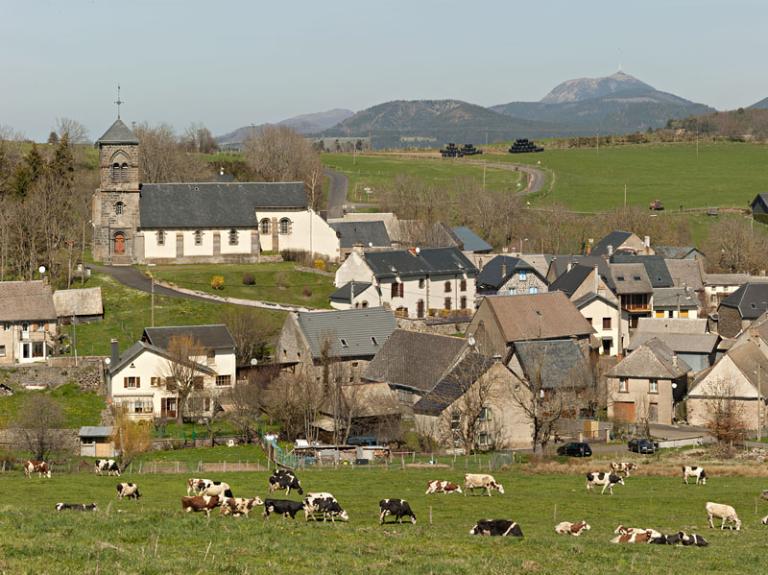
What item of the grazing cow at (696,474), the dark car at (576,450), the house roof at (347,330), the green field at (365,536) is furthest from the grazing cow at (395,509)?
the house roof at (347,330)

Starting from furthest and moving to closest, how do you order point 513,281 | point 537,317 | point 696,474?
point 513,281
point 537,317
point 696,474

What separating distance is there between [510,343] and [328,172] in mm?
91264

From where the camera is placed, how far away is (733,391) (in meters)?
62.4

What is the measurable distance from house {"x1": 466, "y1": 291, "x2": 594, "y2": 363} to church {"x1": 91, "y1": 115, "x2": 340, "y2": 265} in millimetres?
23437

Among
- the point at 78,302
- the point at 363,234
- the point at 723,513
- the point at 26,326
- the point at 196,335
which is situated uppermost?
the point at 363,234

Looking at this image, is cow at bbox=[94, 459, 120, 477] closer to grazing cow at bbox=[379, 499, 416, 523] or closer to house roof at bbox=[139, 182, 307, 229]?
grazing cow at bbox=[379, 499, 416, 523]

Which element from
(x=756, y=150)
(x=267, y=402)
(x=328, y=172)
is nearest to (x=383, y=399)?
(x=267, y=402)

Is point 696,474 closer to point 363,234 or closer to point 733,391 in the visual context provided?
point 733,391

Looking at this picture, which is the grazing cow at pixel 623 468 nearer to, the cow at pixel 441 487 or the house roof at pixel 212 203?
the cow at pixel 441 487

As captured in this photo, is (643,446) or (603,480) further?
(643,446)

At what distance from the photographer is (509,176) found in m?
164

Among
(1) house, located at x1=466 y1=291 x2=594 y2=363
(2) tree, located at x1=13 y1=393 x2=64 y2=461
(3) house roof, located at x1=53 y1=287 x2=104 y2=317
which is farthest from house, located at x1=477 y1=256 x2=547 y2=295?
(2) tree, located at x1=13 y1=393 x2=64 y2=461

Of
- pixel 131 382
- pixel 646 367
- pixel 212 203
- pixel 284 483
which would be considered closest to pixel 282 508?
pixel 284 483

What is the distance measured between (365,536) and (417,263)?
5809 cm
